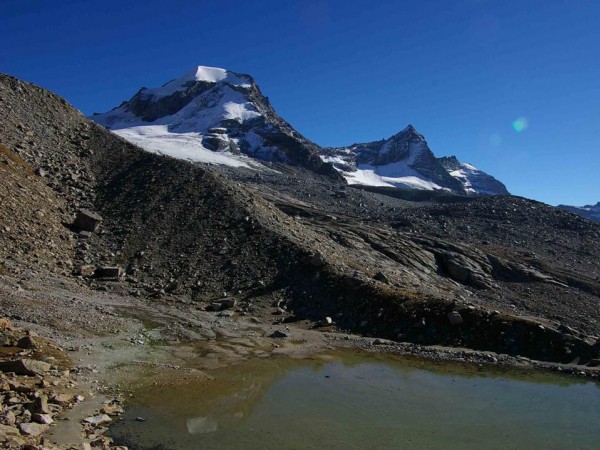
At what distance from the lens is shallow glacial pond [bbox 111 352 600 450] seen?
15.5 meters

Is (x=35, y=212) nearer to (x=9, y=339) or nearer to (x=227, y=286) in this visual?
(x=227, y=286)

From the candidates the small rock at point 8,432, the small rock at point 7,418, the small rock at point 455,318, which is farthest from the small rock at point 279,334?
the small rock at point 8,432

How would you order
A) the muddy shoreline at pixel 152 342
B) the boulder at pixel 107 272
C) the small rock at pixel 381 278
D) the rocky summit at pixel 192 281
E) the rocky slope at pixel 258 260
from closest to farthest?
the muddy shoreline at pixel 152 342 < the rocky summit at pixel 192 281 < the rocky slope at pixel 258 260 < the boulder at pixel 107 272 < the small rock at pixel 381 278

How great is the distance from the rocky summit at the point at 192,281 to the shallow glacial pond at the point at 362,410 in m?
2.04

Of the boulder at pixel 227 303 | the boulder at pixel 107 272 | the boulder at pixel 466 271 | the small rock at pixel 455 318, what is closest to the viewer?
the small rock at pixel 455 318

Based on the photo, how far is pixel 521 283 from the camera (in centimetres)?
6450

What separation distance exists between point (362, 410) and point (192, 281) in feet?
72.1

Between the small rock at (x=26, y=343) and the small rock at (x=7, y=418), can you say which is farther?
the small rock at (x=26, y=343)

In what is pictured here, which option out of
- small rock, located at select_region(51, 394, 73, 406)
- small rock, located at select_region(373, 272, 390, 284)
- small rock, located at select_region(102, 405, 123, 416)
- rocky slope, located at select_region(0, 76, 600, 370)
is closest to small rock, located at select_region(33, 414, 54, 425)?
small rock, located at select_region(51, 394, 73, 406)

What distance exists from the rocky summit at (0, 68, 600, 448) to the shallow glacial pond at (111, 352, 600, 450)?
2.04 m

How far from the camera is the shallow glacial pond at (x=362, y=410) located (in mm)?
15539

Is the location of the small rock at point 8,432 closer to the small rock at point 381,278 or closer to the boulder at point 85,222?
the small rock at point 381,278

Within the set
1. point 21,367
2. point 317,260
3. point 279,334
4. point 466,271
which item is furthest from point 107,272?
point 466,271

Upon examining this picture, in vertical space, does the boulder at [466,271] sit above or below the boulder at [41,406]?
above
